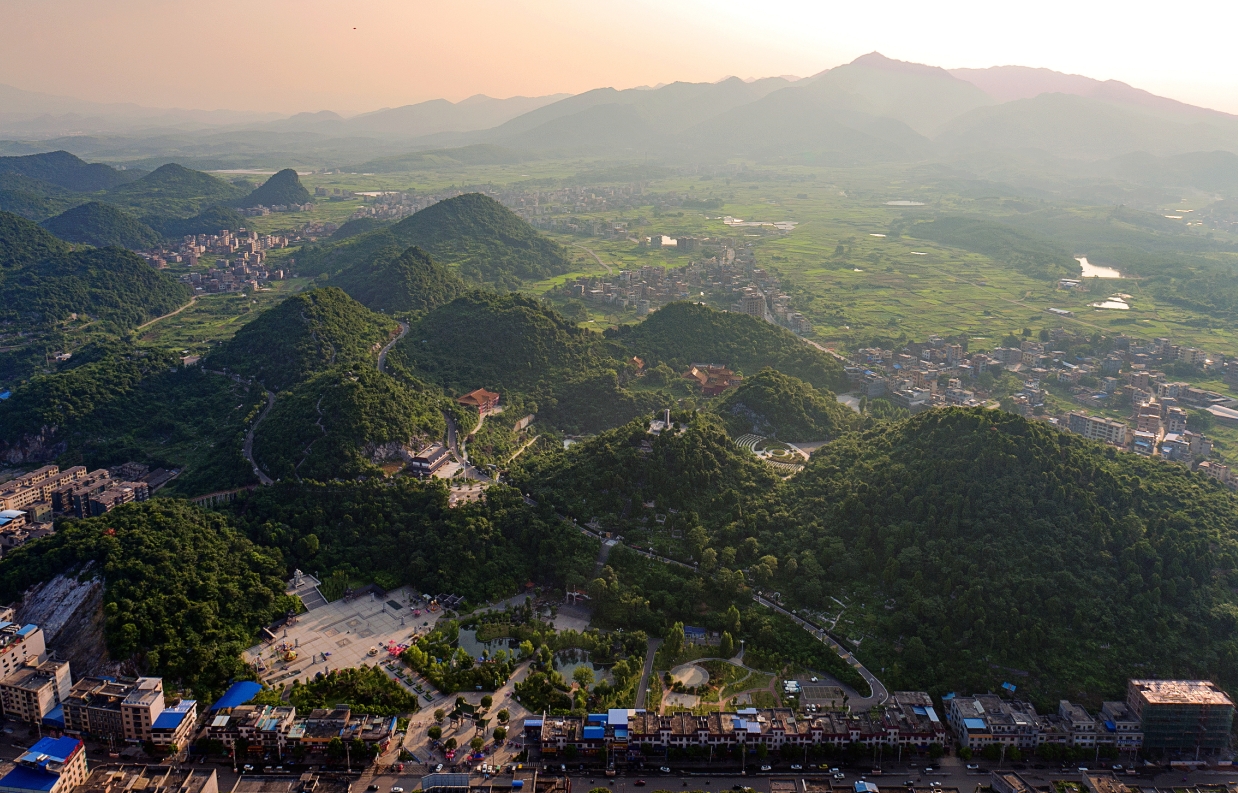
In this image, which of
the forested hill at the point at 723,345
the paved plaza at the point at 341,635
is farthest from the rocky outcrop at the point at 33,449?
the forested hill at the point at 723,345

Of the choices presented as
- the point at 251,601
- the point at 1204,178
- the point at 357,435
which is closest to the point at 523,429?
the point at 357,435

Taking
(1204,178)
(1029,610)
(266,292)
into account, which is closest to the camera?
(1029,610)

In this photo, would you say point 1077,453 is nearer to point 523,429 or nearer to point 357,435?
point 523,429

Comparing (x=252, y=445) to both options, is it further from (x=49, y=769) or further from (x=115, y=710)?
(x=49, y=769)

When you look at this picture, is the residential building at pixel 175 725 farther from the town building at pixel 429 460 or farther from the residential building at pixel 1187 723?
the residential building at pixel 1187 723

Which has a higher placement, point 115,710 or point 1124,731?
point 115,710

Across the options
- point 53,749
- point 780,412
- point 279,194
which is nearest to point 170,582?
point 53,749
